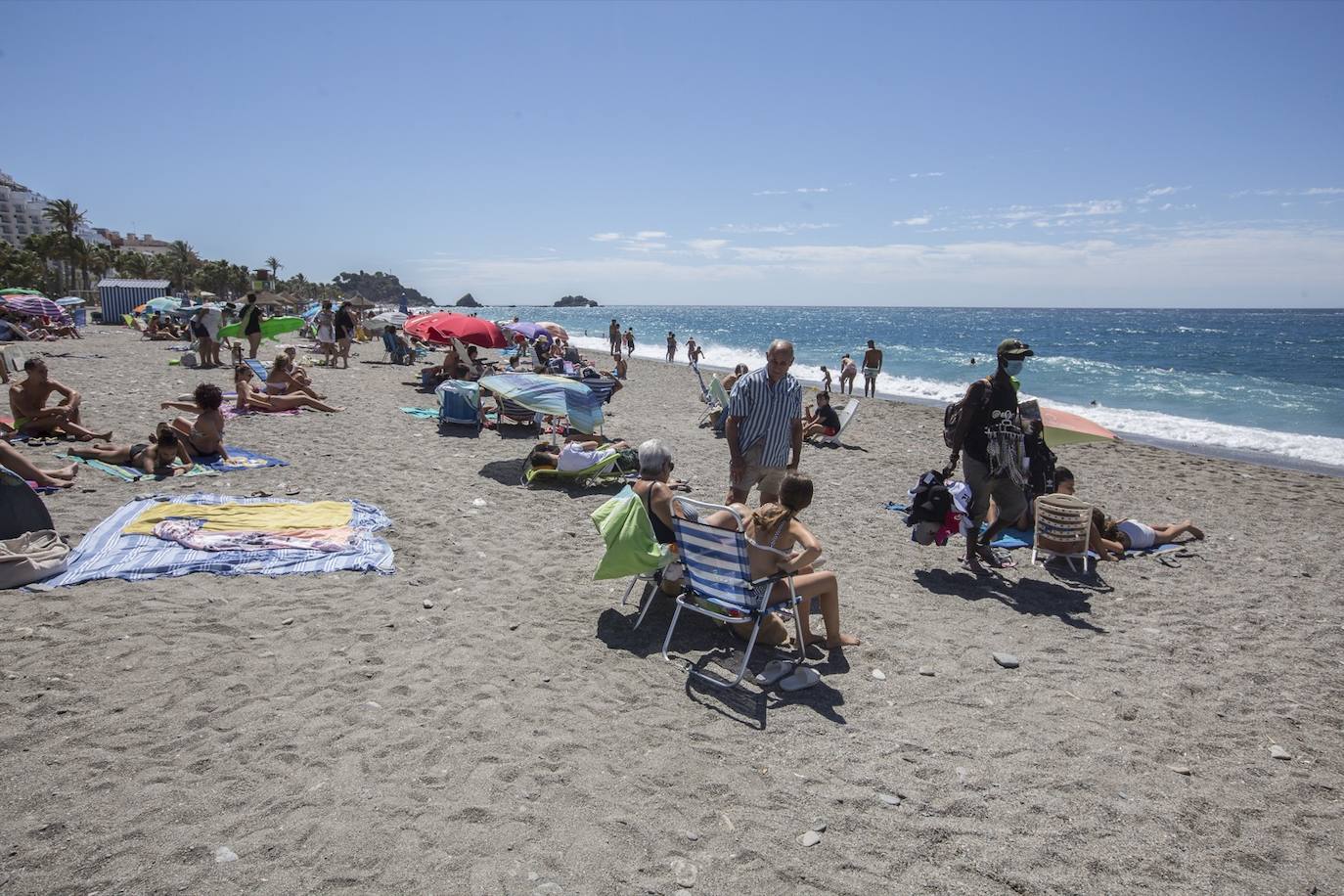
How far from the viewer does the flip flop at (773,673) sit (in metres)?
4.14

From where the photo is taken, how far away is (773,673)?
417 cm

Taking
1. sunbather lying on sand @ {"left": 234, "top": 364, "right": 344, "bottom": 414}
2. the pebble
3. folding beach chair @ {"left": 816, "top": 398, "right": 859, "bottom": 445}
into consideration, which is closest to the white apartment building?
sunbather lying on sand @ {"left": 234, "top": 364, "right": 344, "bottom": 414}

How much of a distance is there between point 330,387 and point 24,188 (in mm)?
168573

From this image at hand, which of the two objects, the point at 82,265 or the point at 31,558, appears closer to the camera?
the point at 31,558

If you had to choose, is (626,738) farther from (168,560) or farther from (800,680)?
(168,560)

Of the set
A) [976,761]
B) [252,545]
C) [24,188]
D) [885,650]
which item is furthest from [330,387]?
[24,188]

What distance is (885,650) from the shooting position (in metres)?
4.62

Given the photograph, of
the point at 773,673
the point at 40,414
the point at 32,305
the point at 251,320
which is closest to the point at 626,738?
the point at 773,673

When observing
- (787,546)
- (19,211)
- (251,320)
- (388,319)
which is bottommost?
(787,546)

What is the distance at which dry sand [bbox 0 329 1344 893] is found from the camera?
267 cm

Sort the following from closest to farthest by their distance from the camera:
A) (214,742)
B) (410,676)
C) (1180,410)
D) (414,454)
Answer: (214,742) < (410,676) < (414,454) < (1180,410)

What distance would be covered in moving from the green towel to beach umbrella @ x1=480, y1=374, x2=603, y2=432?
415cm

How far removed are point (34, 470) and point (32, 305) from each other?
79.7ft

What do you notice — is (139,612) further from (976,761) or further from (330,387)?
(330,387)
